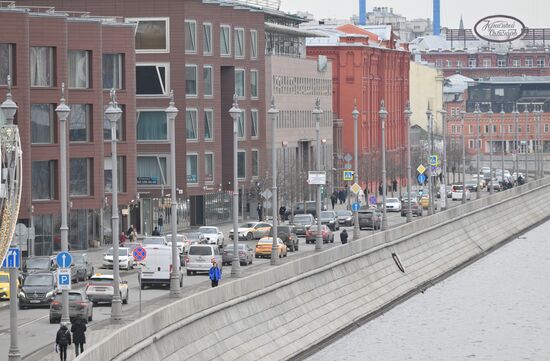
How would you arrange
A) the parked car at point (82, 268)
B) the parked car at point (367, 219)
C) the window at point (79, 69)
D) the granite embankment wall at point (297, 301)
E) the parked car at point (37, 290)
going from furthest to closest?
the parked car at point (367, 219) → the window at point (79, 69) → the parked car at point (82, 268) → the parked car at point (37, 290) → the granite embankment wall at point (297, 301)

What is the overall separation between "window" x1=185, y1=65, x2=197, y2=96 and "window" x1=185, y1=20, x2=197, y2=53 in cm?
108

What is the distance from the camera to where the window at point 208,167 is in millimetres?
115812

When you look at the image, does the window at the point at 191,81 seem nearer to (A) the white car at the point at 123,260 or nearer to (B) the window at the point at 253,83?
(B) the window at the point at 253,83

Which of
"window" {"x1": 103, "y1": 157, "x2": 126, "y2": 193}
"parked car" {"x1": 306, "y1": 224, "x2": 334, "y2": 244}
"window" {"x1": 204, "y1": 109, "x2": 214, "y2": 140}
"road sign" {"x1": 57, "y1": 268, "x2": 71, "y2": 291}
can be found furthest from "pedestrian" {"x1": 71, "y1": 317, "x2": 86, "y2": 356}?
"window" {"x1": 204, "y1": 109, "x2": 214, "y2": 140}

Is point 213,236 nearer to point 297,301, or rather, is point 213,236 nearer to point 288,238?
point 288,238

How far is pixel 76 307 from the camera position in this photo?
55.8 meters

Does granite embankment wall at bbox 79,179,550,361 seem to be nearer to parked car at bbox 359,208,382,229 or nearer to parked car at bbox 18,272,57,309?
parked car at bbox 359,208,382,229

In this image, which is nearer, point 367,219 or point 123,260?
point 123,260

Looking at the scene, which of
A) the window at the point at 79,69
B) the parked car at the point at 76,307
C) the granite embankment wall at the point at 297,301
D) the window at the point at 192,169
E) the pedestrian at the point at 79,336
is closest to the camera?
the pedestrian at the point at 79,336

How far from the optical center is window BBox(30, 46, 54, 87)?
88125mm

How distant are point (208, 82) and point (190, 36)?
12.7ft

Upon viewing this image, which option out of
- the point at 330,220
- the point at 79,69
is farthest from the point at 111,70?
the point at 330,220

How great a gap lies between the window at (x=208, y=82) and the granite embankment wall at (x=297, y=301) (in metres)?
17.2

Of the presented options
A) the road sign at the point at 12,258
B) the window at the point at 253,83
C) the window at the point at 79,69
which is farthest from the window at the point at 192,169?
the road sign at the point at 12,258
